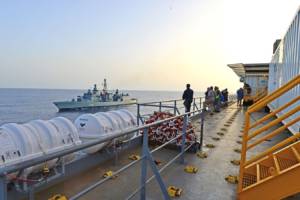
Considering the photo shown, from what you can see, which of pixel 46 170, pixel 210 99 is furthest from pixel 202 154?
pixel 210 99

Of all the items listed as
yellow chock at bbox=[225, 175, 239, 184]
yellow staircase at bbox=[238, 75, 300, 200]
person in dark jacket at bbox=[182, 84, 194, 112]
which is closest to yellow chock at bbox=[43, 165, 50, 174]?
yellow staircase at bbox=[238, 75, 300, 200]

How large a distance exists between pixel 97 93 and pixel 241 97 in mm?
36003

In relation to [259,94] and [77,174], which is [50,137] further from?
[259,94]

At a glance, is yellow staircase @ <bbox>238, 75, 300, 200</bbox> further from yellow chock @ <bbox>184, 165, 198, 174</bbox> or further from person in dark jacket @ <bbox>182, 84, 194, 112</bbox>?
person in dark jacket @ <bbox>182, 84, 194, 112</bbox>

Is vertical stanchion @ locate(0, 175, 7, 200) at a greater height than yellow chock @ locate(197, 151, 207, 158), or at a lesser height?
greater

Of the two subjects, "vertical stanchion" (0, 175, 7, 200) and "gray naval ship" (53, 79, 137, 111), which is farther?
"gray naval ship" (53, 79, 137, 111)

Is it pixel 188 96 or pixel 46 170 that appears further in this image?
pixel 188 96

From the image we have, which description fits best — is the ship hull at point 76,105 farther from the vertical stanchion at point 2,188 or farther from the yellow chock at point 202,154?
the vertical stanchion at point 2,188

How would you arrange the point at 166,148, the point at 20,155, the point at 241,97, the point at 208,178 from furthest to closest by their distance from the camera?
the point at 241,97
the point at 166,148
the point at 208,178
the point at 20,155

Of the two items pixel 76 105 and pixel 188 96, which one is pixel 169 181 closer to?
pixel 188 96

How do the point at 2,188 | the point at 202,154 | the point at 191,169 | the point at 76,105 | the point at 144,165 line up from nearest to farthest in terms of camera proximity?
the point at 2,188
the point at 144,165
the point at 191,169
the point at 202,154
the point at 76,105

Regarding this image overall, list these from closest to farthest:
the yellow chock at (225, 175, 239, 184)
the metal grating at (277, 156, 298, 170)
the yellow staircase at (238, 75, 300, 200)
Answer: the yellow staircase at (238, 75, 300, 200) → the metal grating at (277, 156, 298, 170) → the yellow chock at (225, 175, 239, 184)

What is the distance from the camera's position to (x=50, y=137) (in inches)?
123

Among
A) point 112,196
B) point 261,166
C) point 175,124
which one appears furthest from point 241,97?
point 112,196
